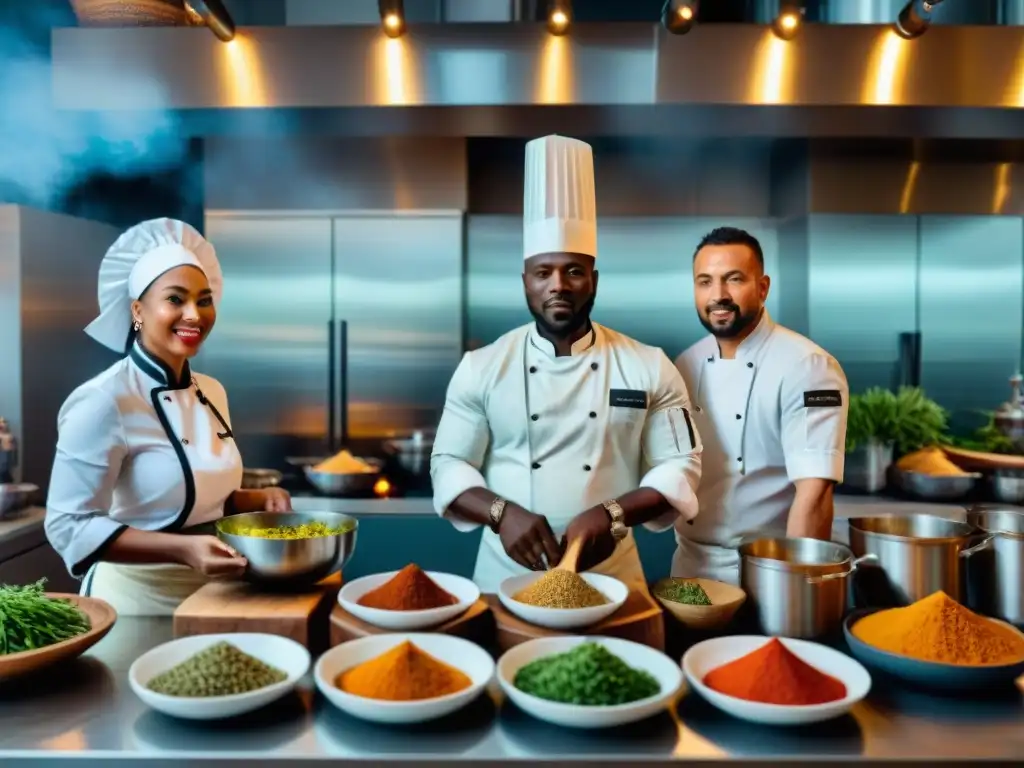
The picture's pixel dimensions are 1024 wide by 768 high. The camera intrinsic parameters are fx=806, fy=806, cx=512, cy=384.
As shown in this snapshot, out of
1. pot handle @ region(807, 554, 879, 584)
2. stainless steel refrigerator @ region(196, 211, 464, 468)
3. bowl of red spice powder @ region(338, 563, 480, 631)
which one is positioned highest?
stainless steel refrigerator @ region(196, 211, 464, 468)

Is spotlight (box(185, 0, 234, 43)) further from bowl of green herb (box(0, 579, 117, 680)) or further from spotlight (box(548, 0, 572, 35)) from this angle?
bowl of green herb (box(0, 579, 117, 680))

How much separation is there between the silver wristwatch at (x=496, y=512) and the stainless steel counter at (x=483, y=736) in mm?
566

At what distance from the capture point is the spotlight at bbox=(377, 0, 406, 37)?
2.67 meters

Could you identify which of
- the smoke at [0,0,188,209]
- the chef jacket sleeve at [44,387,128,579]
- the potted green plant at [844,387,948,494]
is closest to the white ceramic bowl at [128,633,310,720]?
the chef jacket sleeve at [44,387,128,579]

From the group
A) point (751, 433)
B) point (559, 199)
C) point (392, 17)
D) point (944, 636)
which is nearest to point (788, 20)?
point (559, 199)

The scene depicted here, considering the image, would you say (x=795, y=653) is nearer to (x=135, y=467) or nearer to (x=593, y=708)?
(x=593, y=708)

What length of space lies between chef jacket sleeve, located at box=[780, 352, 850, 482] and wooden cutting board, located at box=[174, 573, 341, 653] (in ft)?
4.25

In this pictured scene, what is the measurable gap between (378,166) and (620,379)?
2463 millimetres

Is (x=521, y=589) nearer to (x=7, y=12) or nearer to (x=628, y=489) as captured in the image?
(x=628, y=489)

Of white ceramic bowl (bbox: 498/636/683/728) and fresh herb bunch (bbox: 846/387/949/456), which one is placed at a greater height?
fresh herb bunch (bbox: 846/387/949/456)

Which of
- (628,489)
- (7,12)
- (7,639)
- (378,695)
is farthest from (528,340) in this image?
(7,12)

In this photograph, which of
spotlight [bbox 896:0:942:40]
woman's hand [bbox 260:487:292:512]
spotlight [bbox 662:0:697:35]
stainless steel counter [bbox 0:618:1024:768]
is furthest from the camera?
spotlight [bbox 896:0:942:40]

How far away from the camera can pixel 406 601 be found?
147 centimetres

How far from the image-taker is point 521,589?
5.13 ft
